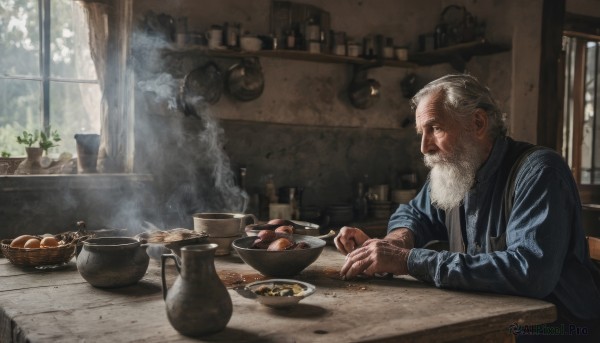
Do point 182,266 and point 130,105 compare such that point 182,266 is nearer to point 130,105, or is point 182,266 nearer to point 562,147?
point 130,105

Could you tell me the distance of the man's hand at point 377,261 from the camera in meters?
1.99

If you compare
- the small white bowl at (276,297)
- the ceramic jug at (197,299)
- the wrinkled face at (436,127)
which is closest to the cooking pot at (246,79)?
the wrinkled face at (436,127)

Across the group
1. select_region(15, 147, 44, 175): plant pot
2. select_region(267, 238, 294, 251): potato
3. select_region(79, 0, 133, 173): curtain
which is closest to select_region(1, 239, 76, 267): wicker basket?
select_region(267, 238, 294, 251): potato

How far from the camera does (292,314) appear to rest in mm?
1581

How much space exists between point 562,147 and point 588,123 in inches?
41.3

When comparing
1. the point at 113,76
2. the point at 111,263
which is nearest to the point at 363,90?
the point at 113,76

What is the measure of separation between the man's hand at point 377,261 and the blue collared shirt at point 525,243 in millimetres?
41

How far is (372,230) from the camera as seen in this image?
207 inches

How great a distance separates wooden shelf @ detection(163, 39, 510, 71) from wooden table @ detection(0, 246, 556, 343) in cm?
322

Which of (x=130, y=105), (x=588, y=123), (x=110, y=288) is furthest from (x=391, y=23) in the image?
(x=110, y=288)

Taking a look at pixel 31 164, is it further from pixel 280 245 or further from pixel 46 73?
pixel 280 245

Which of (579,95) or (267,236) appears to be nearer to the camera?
(267,236)

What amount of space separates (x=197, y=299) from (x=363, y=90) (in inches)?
186

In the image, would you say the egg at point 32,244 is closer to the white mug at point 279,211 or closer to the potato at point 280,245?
the potato at point 280,245
